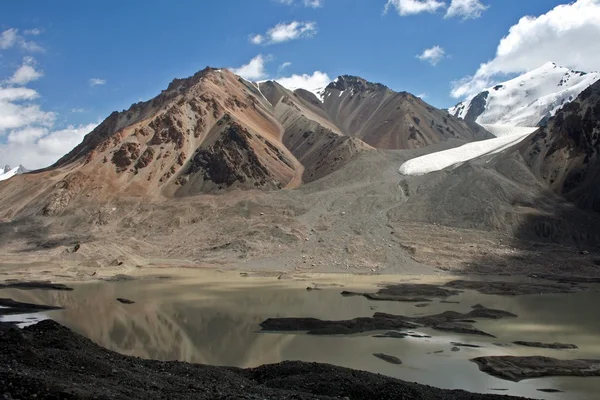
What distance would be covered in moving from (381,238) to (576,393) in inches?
2142

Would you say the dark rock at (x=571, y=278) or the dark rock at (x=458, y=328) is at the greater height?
the dark rock at (x=458, y=328)

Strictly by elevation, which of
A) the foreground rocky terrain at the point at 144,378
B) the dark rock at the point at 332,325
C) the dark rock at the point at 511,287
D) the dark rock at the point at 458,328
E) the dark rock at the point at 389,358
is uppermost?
the foreground rocky terrain at the point at 144,378

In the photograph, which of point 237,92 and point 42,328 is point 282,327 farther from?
point 237,92

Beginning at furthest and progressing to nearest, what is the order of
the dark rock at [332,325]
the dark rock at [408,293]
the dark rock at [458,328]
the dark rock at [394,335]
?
the dark rock at [408,293] < the dark rock at [458,328] < the dark rock at [332,325] < the dark rock at [394,335]

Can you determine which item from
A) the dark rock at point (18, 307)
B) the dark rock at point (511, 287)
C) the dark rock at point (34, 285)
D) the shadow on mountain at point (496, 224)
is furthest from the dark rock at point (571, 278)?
the dark rock at point (34, 285)

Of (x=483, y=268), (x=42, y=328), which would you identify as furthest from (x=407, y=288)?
(x=42, y=328)

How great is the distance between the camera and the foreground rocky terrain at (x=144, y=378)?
39.6 feet

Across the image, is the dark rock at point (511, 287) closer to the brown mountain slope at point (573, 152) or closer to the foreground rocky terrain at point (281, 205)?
the foreground rocky terrain at point (281, 205)

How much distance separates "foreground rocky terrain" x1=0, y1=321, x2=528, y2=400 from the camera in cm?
1208

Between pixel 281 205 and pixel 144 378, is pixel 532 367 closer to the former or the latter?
pixel 144 378

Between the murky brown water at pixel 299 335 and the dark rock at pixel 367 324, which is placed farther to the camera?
the dark rock at pixel 367 324

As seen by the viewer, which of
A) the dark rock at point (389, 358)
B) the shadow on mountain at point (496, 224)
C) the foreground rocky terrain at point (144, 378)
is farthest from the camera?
the shadow on mountain at point (496, 224)

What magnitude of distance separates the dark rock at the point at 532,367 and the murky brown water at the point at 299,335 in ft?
1.75

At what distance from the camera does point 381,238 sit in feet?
241
